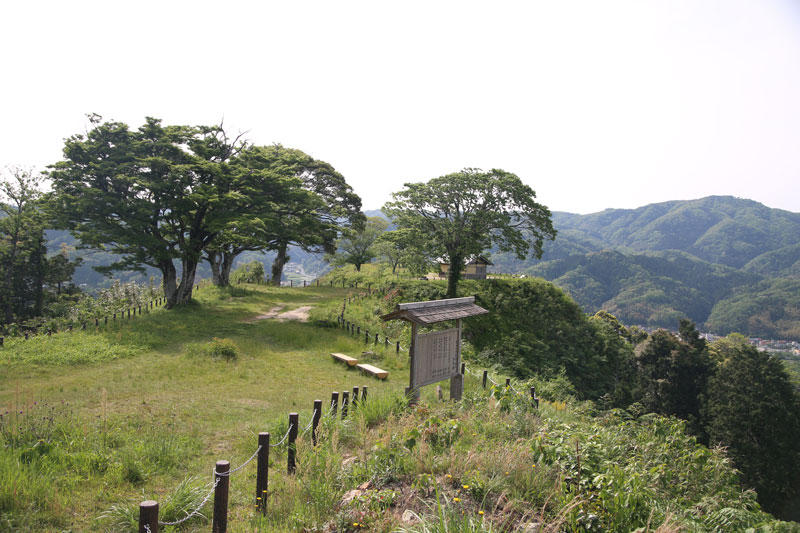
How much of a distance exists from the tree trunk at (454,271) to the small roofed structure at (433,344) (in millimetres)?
15947

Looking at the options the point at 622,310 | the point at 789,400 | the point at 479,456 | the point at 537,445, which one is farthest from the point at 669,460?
the point at 622,310

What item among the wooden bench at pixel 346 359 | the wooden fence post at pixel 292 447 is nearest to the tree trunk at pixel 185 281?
the wooden bench at pixel 346 359

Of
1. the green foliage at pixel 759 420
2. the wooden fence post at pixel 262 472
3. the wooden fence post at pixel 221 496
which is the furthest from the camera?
the green foliage at pixel 759 420

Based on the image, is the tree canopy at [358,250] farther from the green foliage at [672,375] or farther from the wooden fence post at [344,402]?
the wooden fence post at [344,402]

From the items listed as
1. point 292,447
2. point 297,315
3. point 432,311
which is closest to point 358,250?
point 297,315

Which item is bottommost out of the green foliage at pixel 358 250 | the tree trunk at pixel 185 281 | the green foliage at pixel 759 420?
the green foliage at pixel 759 420

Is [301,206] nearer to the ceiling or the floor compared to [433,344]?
nearer to the ceiling

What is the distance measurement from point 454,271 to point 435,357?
17630mm

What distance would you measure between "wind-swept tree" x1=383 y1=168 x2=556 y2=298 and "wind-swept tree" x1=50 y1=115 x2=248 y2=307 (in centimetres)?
1153

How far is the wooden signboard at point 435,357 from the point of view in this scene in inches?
347

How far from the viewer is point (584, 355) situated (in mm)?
27984

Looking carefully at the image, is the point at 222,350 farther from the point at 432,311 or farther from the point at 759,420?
the point at 759,420

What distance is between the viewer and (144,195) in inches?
849

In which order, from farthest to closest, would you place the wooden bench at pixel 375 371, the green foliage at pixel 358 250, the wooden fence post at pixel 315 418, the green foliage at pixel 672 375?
1. the green foliage at pixel 358 250
2. the green foliage at pixel 672 375
3. the wooden bench at pixel 375 371
4. the wooden fence post at pixel 315 418
